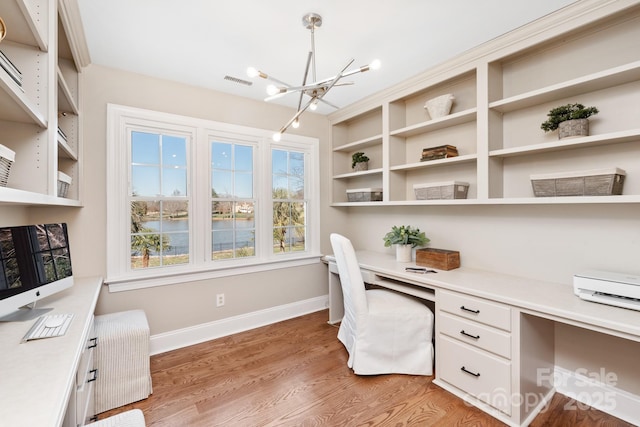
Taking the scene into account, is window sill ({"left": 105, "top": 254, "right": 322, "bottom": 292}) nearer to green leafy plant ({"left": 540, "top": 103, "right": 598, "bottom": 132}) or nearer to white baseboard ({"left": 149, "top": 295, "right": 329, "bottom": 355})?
white baseboard ({"left": 149, "top": 295, "right": 329, "bottom": 355})

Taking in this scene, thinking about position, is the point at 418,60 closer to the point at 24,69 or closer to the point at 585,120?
the point at 585,120

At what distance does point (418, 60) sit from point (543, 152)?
120 cm

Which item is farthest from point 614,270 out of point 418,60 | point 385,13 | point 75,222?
point 75,222

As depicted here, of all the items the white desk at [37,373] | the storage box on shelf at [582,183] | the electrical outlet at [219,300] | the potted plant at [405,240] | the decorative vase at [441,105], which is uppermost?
the decorative vase at [441,105]

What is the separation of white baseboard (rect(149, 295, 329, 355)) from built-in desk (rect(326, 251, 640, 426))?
5.59ft

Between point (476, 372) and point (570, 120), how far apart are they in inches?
68.3

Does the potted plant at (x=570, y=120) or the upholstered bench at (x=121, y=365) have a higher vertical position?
the potted plant at (x=570, y=120)

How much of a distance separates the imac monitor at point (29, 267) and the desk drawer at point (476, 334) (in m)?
2.44

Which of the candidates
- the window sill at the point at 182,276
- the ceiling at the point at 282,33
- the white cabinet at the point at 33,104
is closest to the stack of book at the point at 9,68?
the white cabinet at the point at 33,104

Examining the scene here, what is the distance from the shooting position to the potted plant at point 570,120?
1805mm

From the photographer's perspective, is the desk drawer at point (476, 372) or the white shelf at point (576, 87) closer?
the white shelf at point (576, 87)

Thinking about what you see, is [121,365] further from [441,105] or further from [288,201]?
[441,105]

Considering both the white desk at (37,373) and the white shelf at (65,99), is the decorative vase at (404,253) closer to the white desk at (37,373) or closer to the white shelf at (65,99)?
the white desk at (37,373)

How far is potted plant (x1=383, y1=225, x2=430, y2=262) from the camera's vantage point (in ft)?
9.35
